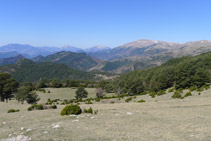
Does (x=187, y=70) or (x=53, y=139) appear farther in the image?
(x=187, y=70)

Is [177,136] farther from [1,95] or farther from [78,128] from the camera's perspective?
[1,95]

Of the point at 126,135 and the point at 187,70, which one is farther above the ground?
the point at 187,70

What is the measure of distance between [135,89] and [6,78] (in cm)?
5958

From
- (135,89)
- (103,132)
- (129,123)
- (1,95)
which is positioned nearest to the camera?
(103,132)

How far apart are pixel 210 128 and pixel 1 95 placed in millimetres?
63995

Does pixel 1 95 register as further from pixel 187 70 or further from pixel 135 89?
pixel 187 70

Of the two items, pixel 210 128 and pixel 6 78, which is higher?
pixel 6 78

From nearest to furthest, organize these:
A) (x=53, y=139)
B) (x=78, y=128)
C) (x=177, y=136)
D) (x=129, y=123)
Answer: (x=53, y=139), (x=177, y=136), (x=78, y=128), (x=129, y=123)

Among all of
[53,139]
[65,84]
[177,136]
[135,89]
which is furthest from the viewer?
[65,84]

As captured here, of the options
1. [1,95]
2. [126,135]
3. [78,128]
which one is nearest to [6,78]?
[1,95]

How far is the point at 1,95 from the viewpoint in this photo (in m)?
56.8

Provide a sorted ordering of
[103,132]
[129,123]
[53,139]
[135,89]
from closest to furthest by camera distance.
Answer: [53,139] < [103,132] < [129,123] < [135,89]

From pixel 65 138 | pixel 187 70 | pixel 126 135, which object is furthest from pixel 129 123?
pixel 187 70

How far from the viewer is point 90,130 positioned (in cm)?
1312
